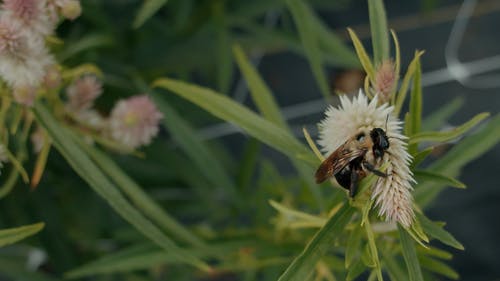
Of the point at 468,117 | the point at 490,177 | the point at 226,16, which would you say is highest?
the point at 226,16

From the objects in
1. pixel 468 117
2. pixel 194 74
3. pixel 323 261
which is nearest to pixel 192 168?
pixel 323 261

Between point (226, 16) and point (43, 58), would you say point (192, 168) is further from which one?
point (43, 58)

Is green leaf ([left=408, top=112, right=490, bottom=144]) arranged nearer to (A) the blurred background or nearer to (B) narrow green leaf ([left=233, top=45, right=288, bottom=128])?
(B) narrow green leaf ([left=233, top=45, right=288, bottom=128])

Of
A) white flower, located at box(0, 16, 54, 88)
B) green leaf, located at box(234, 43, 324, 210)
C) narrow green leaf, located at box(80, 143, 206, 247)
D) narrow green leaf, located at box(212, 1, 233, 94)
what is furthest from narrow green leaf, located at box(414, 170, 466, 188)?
narrow green leaf, located at box(212, 1, 233, 94)

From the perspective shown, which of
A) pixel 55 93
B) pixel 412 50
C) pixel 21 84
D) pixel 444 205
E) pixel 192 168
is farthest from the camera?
pixel 412 50

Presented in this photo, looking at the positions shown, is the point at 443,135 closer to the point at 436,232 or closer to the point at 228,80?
the point at 436,232

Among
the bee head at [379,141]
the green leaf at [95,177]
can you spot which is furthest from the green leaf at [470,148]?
the green leaf at [95,177]
